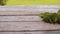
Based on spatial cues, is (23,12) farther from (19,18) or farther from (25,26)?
(25,26)

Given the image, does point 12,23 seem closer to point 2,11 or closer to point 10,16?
point 10,16

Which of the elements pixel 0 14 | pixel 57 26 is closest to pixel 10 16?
pixel 0 14

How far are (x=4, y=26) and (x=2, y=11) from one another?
0.24 metres

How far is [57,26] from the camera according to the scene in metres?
0.75

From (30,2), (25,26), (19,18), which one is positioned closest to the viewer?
(25,26)

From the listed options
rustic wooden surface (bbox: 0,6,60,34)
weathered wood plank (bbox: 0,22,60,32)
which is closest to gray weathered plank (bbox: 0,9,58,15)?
rustic wooden surface (bbox: 0,6,60,34)

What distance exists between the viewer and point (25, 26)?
2.43ft

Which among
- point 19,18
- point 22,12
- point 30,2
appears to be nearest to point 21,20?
point 19,18

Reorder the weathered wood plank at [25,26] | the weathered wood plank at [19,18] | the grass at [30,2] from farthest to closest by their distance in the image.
→ the grass at [30,2] → the weathered wood plank at [19,18] → the weathered wood plank at [25,26]

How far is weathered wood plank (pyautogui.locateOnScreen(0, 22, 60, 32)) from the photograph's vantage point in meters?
0.72

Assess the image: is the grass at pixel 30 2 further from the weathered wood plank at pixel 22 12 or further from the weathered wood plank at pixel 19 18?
the weathered wood plank at pixel 19 18

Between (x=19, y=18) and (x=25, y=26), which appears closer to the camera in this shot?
(x=25, y=26)

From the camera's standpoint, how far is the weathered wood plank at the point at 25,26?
72 cm

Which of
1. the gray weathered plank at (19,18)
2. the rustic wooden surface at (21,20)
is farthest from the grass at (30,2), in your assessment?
the gray weathered plank at (19,18)
